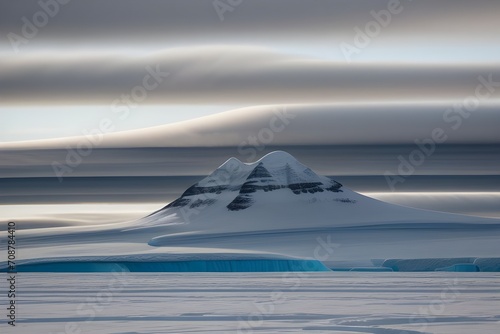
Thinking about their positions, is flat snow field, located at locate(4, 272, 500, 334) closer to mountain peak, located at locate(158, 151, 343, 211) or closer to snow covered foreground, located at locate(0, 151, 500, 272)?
snow covered foreground, located at locate(0, 151, 500, 272)

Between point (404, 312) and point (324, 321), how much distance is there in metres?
2.37

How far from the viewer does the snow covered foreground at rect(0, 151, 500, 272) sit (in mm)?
58531

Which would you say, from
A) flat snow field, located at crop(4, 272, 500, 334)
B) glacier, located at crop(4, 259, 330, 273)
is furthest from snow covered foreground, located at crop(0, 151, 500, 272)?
flat snow field, located at crop(4, 272, 500, 334)

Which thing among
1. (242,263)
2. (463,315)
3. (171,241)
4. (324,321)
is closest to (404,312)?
(463,315)

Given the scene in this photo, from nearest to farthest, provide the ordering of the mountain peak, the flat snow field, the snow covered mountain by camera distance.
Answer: the flat snow field → the snow covered mountain → the mountain peak

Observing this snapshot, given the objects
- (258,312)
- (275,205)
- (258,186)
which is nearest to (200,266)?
(258,312)

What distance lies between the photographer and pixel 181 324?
1251 centimetres

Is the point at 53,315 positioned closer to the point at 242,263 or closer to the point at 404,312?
the point at 404,312

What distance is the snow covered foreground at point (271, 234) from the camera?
58.5 meters

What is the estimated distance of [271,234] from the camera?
9319 cm

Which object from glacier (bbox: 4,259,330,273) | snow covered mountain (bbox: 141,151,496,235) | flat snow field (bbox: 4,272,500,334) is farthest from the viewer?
snow covered mountain (bbox: 141,151,496,235)

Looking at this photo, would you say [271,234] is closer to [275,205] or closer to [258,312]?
[275,205]

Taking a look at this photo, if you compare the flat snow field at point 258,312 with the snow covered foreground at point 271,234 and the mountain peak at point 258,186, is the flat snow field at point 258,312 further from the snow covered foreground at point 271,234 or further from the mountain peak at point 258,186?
the mountain peak at point 258,186

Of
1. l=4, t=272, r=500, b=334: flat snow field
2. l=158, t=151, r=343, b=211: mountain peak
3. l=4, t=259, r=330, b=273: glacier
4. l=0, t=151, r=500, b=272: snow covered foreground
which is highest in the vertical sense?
l=158, t=151, r=343, b=211: mountain peak
